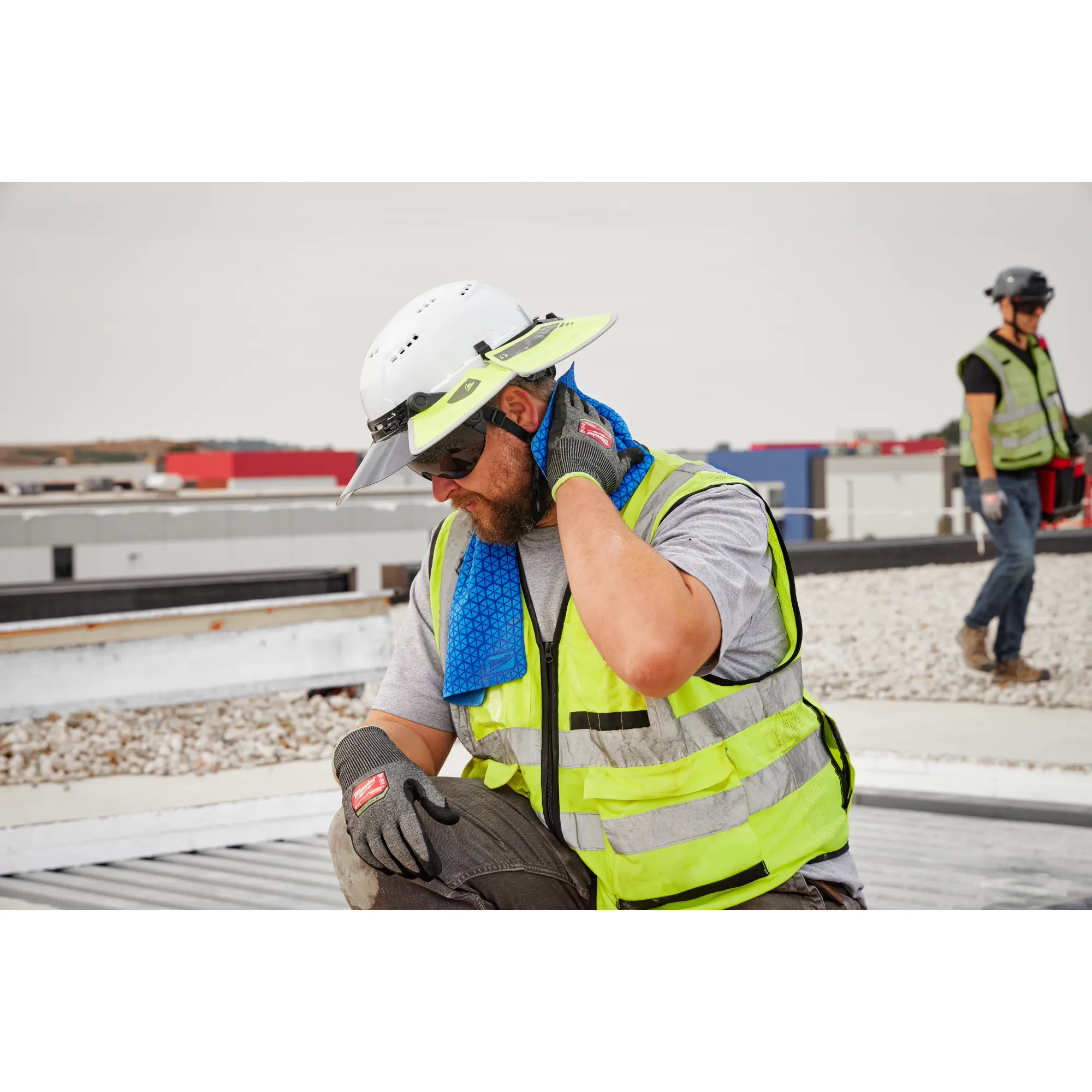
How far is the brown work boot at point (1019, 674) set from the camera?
463 cm

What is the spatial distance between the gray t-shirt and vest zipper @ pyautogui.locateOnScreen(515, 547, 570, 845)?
2cm

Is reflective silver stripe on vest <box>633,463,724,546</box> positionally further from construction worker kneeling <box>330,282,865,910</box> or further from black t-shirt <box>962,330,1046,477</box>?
black t-shirt <box>962,330,1046,477</box>

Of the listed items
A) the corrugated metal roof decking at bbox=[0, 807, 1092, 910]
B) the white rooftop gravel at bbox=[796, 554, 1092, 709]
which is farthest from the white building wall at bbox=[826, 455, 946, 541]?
the corrugated metal roof decking at bbox=[0, 807, 1092, 910]

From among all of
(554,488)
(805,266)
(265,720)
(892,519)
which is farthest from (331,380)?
(892,519)

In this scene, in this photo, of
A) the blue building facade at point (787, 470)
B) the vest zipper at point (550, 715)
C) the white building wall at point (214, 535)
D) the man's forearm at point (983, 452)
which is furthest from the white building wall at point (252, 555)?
the vest zipper at point (550, 715)

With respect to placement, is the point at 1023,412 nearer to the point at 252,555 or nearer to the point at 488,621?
the point at 488,621

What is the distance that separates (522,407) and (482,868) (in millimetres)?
739

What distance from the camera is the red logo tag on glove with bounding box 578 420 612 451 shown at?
1.54m

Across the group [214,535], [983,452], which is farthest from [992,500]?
[214,535]

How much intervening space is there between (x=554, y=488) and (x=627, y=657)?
295 mm

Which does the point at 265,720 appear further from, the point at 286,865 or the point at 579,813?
the point at 579,813

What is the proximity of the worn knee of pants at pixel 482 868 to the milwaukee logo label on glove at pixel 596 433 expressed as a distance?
2.06ft

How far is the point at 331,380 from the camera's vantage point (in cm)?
448

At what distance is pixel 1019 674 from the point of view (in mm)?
4660
